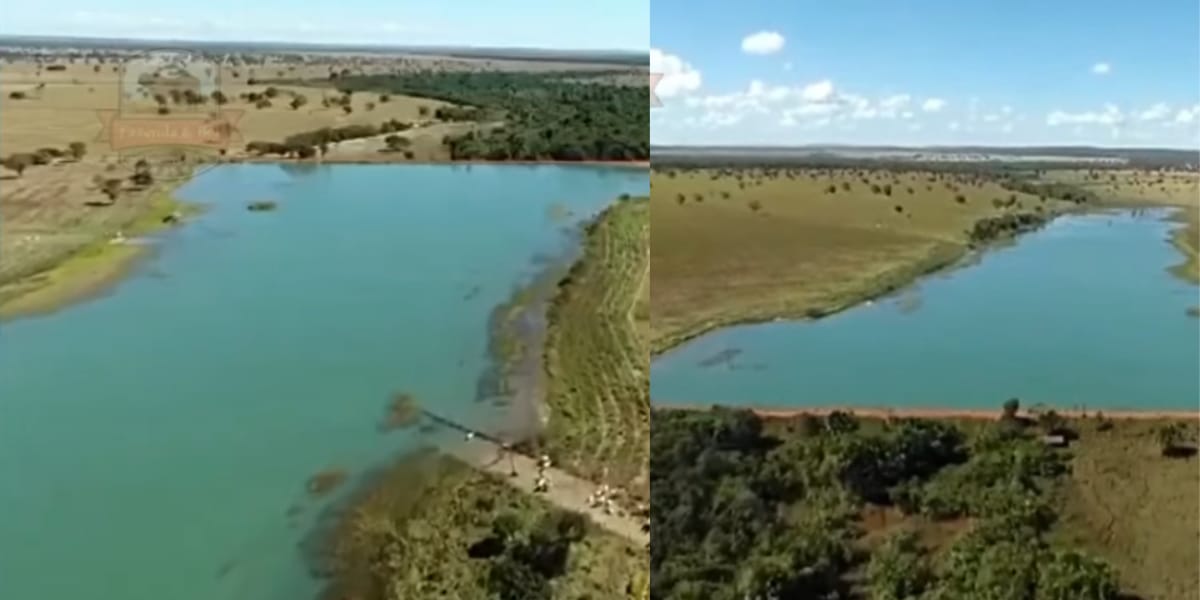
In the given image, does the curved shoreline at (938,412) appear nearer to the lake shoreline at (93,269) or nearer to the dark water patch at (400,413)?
the dark water patch at (400,413)

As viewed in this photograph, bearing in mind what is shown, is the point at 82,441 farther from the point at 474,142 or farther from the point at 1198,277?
the point at 1198,277

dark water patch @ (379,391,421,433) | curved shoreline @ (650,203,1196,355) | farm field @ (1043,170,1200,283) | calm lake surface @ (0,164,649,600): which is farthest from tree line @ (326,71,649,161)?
farm field @ (1043,170,1200,283)

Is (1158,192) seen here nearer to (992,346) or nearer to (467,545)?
(992,346)

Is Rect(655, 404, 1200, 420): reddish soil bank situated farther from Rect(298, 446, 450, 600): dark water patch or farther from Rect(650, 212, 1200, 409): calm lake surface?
Rect(298, 446, 450, 600): dark water patch

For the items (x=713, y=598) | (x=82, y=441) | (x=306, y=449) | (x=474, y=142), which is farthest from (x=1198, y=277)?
(x=82, y=441)

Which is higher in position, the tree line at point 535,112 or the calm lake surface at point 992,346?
the tree line at point 535,112

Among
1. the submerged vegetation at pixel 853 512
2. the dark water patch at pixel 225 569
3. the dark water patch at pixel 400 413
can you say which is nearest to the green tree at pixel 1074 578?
the submerged vegetation at pixel 853 512

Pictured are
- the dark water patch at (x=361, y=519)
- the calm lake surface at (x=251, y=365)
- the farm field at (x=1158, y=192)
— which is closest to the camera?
the calm lake surface at (x=251, y=365)
